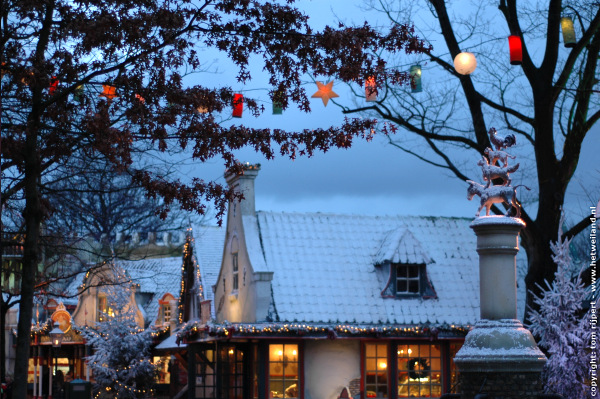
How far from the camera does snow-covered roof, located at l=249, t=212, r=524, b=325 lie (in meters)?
30.6

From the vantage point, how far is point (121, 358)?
38000 millimetres

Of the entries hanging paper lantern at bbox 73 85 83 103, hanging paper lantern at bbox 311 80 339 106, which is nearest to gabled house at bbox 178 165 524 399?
hanging paper lantern at bbox 311 80 339 106

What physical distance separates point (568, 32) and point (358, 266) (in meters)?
12.2

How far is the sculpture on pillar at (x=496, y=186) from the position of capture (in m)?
18.8

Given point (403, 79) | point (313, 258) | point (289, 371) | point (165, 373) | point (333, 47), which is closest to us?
point (333, 47)

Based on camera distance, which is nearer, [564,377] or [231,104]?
[231,104]

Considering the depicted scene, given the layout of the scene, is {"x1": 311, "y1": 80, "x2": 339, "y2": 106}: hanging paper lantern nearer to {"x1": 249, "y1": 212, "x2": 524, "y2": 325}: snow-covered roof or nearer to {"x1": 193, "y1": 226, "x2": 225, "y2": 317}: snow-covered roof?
{"x1": 249, "y1": 212, "x2": 524, "y2": 325}: snow-covered roof

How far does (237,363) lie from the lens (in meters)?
31.3

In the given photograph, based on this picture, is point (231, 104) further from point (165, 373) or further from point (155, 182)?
point (165, 373)

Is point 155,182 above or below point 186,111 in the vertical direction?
below

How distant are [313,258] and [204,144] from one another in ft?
63.7

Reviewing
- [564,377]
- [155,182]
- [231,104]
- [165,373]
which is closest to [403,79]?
[231,104]

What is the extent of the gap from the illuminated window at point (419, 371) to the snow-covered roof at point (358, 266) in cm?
92

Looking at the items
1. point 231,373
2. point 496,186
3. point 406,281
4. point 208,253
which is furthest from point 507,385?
point 208,253
